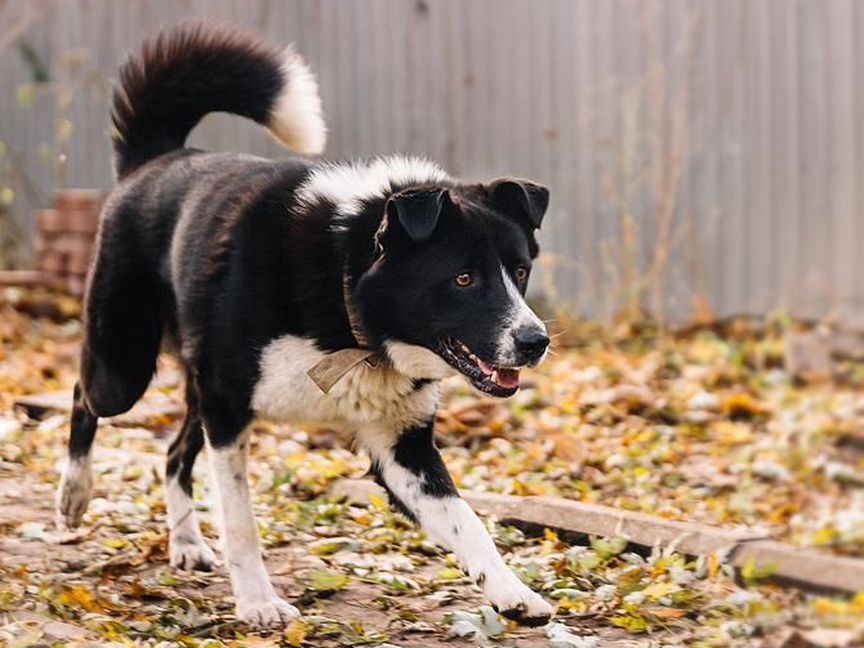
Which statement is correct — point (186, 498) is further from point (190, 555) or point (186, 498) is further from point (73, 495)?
point (73, 495)

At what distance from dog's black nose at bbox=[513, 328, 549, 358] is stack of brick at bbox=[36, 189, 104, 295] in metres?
5.42

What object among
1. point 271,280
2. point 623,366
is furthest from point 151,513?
point 623,366

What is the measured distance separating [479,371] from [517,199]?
53 centimetres

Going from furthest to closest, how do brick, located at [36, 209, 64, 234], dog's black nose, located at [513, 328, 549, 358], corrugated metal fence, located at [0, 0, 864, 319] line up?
brick, located at [36, 209, 64, 234], corrugated metal fence, located at [0, 0, 864, 319], dog's black nose, located at [513, 328, 549, 358]

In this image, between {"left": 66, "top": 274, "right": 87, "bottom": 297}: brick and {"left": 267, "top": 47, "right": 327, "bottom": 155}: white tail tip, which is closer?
{"left": 267, "top": 47, "right": 327, "bottom": 155}: white tail tip

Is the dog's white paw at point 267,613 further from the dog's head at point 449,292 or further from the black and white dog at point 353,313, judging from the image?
the dog's head at point 449,292

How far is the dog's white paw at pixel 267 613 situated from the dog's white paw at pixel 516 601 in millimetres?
528

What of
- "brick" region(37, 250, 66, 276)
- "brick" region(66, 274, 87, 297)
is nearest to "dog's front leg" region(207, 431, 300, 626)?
"brick" region(66, 274, 87, 297)

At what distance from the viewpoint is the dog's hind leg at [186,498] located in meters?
4.37

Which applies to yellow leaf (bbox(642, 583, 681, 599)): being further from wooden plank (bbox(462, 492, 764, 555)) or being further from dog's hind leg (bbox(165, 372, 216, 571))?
dog's hind leg (bbox(165, 372, 216, 571))

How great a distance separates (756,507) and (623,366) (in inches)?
83.9

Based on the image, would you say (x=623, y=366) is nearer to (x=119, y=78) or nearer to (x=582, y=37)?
(x=582, y=37)

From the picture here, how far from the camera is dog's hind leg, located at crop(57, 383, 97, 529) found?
458cm

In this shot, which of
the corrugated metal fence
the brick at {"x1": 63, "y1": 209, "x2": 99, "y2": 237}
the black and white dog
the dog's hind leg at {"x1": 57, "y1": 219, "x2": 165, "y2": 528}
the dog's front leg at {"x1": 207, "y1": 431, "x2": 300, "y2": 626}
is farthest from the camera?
the brick at {"x1": 63, "y1": 209, "x2": 99, "y2": 237}
